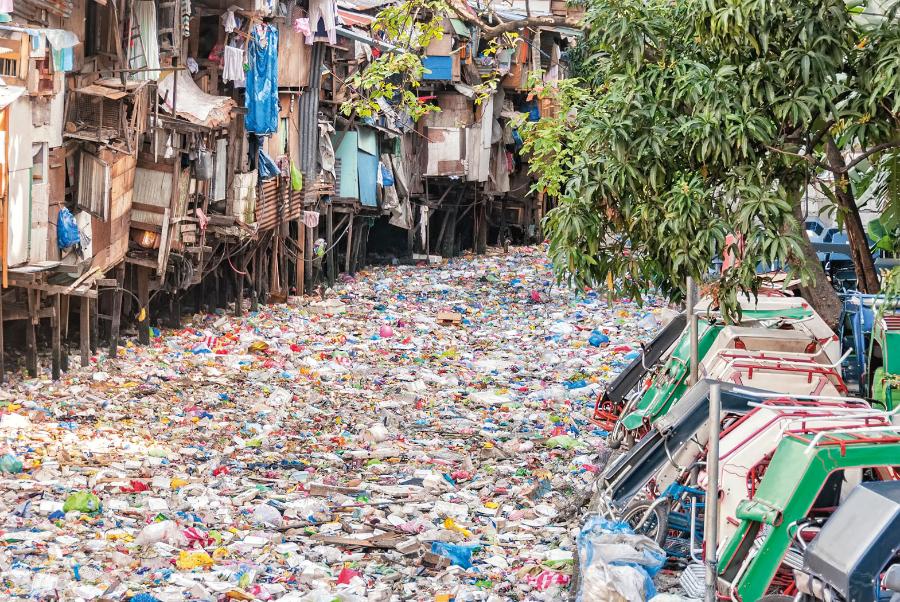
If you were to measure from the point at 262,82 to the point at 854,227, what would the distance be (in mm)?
11545

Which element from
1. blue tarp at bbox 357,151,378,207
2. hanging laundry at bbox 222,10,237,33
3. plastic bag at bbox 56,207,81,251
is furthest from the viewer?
blue tarp at bbox 357,151,378,207

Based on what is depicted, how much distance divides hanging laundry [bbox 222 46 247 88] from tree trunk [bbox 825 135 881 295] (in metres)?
10.4

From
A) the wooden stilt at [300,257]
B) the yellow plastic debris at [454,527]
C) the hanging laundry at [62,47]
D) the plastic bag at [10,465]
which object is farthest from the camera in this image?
the wooden stilt at [300,257]

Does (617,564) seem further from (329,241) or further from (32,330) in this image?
(329,241)

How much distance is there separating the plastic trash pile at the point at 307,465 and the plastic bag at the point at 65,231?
60.7 inches

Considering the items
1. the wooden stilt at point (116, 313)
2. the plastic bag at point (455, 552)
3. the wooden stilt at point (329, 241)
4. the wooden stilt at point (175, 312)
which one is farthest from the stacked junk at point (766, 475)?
the wooden stilt at point (329, 241)

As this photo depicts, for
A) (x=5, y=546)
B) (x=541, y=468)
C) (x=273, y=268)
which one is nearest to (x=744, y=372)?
(x=541, y=468)

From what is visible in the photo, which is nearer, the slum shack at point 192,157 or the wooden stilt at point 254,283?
the slum shack at point 192,157

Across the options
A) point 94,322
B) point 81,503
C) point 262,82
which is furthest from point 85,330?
point 262,82

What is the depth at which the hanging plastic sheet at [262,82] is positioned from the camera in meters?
18.4

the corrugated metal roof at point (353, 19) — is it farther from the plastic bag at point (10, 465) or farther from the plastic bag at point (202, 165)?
the plastic bag at point (10, 465)

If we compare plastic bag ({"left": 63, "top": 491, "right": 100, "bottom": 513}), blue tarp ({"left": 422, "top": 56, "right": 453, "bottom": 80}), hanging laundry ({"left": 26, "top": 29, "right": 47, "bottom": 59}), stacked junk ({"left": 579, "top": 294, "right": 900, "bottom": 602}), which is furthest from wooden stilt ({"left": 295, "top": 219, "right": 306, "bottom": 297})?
plastic bag ({"left": 63, "top": 491, "right": 100, "bottom": 513})

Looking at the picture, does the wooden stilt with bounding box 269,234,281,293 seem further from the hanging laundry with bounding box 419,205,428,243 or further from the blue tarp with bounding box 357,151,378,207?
the hanging laundry with bounding box 419,205,428,243

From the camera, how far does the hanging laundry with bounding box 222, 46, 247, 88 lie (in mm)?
17234
